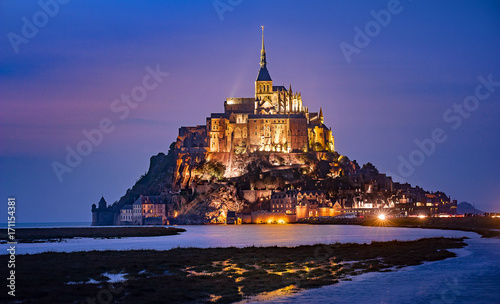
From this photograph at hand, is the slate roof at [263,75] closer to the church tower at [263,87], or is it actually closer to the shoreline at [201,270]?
the church tower at [263,87]

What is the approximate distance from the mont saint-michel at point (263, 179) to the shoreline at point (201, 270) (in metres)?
92.7

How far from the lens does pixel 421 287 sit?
102ft

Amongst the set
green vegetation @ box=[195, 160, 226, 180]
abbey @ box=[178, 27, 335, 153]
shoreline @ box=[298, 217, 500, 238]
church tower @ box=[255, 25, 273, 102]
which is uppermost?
church tower @ box=[255, 25, 273, 102]

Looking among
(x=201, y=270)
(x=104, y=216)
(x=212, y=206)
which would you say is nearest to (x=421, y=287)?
(x=201, y=270)

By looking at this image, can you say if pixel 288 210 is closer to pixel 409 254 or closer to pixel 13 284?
pixel 409 254

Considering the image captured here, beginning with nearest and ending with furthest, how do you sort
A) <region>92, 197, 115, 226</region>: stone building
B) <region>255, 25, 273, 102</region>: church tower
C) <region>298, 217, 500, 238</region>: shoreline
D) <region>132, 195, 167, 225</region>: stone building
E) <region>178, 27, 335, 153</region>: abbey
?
<region>298, 217, 500, 238</region>: shoreline < <region>132, 195, 167, 225</region>: stone building < <region>178, 27, 335, 153</region>: abbey < <region>92, 197, 115, 226</region>: stone building < <region>255, 25, 273, 102</region>: church tower

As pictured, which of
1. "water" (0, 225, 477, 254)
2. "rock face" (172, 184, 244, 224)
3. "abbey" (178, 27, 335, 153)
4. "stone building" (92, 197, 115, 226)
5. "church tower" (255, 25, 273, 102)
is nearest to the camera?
"water" (0, 225, 477, 254)

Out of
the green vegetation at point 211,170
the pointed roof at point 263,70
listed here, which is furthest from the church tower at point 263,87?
the green vegetation at point 211,170

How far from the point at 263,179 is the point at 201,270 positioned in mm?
115240

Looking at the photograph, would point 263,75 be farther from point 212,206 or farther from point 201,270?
point 201,270

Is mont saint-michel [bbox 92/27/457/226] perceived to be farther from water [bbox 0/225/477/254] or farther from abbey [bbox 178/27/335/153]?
water [bbox 0/225/477/254]

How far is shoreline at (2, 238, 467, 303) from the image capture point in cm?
2905

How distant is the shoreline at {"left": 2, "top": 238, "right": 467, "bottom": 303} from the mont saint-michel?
92676 mm

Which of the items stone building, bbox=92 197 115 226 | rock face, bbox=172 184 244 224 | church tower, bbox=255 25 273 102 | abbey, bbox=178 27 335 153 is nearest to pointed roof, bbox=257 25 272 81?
church tower, bbox=255 25 273 102
